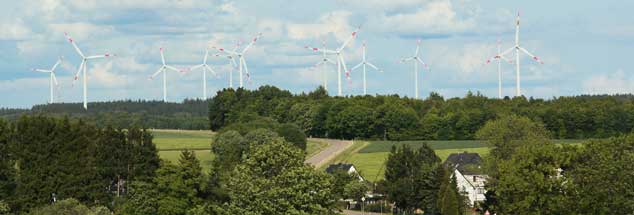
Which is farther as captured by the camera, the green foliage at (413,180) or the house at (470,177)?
the house at (470,177)

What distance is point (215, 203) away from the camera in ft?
273

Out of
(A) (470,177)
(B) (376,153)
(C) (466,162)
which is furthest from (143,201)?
(B) (376,153)

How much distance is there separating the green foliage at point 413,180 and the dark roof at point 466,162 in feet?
44.2

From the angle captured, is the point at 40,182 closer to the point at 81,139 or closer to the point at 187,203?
the point at 81,139

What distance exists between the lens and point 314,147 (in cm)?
17950

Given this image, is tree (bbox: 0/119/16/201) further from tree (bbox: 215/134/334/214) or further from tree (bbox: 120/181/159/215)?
tree (bbox: 215/134/334/214)

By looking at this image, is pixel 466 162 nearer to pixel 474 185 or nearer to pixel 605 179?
pixel 474 185

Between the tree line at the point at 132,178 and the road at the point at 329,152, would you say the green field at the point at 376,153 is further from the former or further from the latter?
the tree line at the point at 132,178

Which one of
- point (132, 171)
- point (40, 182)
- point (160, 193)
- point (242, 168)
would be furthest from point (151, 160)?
point (242, 168)

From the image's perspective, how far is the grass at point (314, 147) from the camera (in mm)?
168625

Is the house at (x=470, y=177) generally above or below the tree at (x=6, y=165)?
below

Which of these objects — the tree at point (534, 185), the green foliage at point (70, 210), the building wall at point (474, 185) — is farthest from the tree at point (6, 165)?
the building wall at point (474, 185)

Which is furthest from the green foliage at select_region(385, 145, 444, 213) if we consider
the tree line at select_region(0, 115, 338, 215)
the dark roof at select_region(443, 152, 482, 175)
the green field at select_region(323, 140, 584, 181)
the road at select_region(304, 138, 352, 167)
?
the road at select_region(304, 138, 352, 167)

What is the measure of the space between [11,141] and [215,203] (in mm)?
22699
